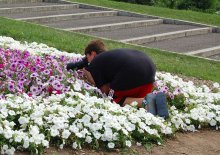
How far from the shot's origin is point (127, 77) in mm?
6484

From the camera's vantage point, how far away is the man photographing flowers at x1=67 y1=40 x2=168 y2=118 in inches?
251

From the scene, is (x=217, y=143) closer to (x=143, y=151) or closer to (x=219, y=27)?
(x=143, y=151)

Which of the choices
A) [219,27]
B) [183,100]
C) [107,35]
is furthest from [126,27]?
[183,100]

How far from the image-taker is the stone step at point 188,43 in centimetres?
1287

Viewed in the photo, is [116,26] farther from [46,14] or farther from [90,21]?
[46,14]

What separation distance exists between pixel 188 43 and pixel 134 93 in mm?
7405

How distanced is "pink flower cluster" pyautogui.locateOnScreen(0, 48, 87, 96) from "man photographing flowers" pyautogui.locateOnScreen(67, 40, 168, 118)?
1.27 ft

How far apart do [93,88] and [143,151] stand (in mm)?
1409

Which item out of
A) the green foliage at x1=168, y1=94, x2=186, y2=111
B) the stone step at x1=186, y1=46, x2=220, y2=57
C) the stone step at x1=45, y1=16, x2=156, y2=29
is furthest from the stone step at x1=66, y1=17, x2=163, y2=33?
the green foliage at x1=168, y1=94, x2=186, y2=111

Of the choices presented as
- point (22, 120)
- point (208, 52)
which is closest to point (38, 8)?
point (208, 52)

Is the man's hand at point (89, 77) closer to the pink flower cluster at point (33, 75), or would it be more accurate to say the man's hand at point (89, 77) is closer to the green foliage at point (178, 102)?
the pink flower cluster at point (33, 75)

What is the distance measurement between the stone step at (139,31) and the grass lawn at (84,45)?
1.49 meters

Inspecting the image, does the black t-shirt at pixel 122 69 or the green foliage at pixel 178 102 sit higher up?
the black t-shirt at pixel 122 69

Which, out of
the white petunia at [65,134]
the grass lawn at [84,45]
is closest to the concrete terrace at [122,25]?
Answer: the grass lawn at [84,45]
